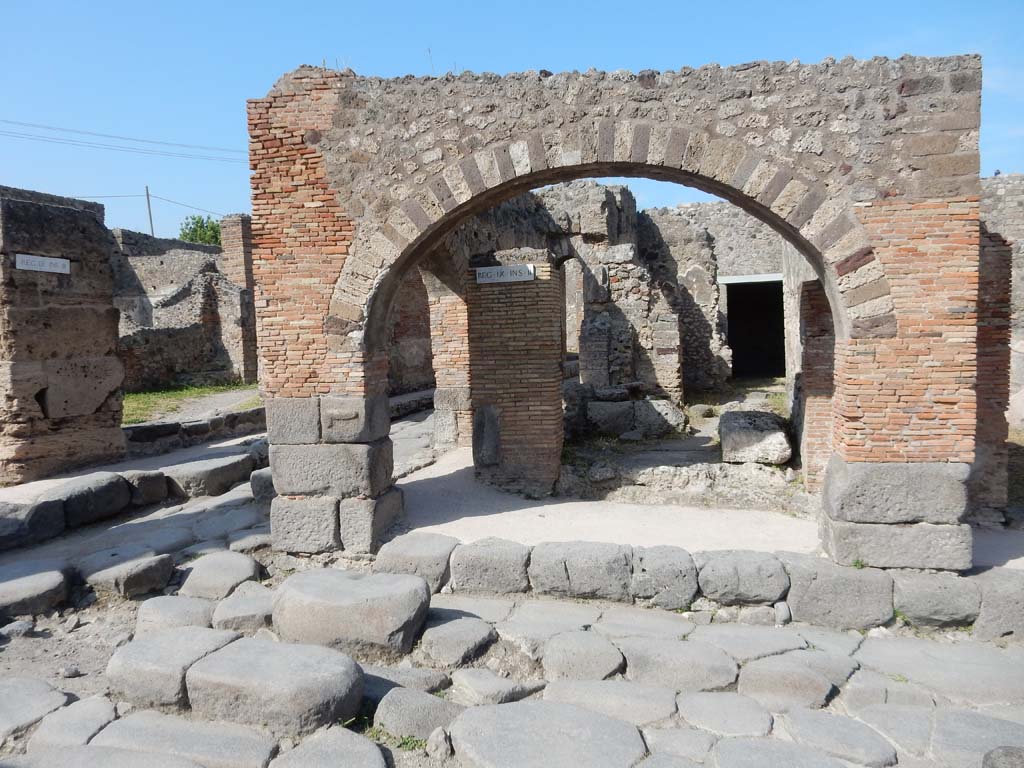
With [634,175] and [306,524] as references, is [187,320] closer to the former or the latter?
[306,524]

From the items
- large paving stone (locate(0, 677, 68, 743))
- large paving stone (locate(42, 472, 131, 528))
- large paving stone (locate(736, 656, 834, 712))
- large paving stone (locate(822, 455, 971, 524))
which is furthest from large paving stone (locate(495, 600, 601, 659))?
large paving stone (locate(42, 472, 131, 528))

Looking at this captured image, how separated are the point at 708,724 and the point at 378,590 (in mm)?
2304

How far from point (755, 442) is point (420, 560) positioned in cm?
435

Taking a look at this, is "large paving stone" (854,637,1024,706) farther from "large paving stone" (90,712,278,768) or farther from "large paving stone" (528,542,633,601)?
"large paving stone" (90,712,278,768)

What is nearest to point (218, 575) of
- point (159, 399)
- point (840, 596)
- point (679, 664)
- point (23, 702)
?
point (23, 702)

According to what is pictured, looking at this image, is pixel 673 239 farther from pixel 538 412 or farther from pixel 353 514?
pixel 353 514

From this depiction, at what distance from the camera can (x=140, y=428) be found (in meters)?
10.8

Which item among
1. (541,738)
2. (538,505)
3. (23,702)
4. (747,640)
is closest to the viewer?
(541,738)

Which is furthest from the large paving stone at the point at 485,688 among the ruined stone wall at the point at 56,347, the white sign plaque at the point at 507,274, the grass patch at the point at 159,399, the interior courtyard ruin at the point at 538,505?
the grass patch at the point at 159,399

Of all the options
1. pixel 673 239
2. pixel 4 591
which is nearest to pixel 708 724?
pixel 4 591

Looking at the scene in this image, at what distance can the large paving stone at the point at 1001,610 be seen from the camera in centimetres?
497

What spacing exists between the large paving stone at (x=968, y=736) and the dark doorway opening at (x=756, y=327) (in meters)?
20.6

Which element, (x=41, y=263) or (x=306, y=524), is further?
(x=41, y=263)

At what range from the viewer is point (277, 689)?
3.73 metres
